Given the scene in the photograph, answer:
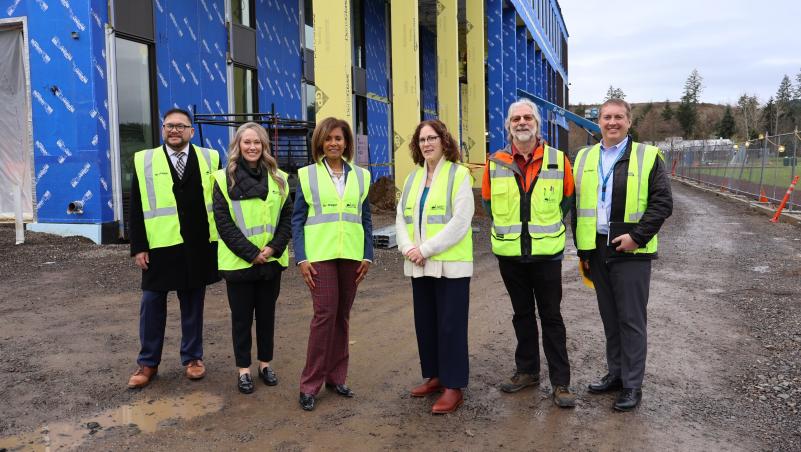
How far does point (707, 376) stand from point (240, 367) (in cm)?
357

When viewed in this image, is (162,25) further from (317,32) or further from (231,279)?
(231,279)

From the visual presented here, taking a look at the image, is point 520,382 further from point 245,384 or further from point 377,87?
point 377,87

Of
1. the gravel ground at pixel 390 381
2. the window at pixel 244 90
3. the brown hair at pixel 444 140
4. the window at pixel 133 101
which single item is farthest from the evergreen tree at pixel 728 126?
the brown hair at pixel 444 140

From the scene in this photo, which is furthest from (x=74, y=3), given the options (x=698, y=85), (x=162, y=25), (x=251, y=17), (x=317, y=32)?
(x=698, y=85)

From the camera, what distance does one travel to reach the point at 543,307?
14.9 feet

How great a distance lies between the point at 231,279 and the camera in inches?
181

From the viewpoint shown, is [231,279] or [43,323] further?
[43,323]

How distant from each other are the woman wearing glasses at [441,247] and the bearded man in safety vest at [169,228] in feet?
5.14

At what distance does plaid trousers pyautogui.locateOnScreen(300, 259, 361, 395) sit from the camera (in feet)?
14.5

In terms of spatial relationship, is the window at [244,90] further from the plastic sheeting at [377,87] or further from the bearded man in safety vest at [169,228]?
the bearded man in safety vest at [169,228]

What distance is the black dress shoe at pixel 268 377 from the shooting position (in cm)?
487

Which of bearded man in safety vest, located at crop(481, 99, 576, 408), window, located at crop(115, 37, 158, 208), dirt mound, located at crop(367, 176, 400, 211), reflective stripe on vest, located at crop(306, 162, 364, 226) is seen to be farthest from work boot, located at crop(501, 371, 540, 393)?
dirt mound, located at crop(367, 176, 400, 211)

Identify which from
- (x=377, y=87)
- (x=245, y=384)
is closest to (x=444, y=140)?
(x=245, y=384)

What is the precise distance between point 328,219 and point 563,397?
1991mm
